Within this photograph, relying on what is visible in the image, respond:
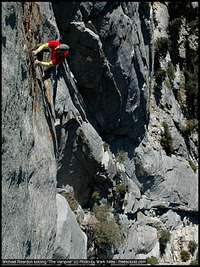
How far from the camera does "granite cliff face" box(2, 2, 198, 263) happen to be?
419 inches

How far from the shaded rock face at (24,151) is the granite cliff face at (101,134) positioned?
26 millimetres

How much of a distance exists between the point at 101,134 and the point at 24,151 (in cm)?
903

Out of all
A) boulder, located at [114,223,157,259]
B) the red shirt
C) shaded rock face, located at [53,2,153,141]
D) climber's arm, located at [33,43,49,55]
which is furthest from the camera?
boulder, located at [114,223,157,259]

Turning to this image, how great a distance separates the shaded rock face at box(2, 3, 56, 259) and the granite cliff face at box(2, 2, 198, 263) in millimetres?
26

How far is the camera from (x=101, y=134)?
19.6m

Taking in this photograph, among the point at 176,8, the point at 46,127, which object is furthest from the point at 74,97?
the point at 176,8

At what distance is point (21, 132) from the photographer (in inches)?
416

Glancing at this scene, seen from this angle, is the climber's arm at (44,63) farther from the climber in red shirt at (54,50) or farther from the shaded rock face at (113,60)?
the shaded rock face at (113,60)

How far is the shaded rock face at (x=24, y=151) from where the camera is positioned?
9883mm

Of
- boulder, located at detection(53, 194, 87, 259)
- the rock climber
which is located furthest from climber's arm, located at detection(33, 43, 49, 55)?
boulder, located at detection(53, 194, 87, 259)

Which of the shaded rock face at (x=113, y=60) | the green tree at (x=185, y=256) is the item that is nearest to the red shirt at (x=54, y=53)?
the shaded rock face at (x=113, y=60)

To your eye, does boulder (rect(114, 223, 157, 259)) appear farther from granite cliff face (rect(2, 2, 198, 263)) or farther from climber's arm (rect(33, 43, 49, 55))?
climber's arm (rect(33, 43, 49, 55))

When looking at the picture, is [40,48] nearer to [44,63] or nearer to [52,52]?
[44,63]

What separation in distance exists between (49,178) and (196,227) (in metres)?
14.9
